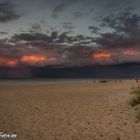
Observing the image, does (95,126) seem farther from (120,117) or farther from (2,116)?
(2,116)

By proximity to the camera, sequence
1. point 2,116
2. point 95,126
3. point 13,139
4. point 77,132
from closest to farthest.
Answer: point 13,139, point 77,132, point 95,126, point 2,116

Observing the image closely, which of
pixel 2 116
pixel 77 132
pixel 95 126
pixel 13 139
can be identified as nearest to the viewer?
pixel 13 139

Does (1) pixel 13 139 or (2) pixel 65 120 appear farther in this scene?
(2) pixel 65 120

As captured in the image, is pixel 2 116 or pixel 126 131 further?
pixel 2 116

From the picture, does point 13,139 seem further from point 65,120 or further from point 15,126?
point 65,120

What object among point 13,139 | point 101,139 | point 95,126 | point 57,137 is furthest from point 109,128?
point 13,139

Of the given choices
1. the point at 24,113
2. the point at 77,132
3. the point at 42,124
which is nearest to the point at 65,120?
the point at 42,124

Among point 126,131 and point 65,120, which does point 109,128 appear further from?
point 65,120

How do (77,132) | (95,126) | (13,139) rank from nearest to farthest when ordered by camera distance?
(13,139), (77,132), (95,126)

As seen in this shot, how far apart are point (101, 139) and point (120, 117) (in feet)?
11.7

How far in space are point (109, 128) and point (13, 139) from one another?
13.0 ft

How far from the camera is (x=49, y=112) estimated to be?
14.8 metres

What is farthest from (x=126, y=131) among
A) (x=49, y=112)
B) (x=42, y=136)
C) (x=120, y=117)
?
(x=49, y=112)

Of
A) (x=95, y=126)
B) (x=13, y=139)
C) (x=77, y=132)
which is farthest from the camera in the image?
(x=95, y=126)
